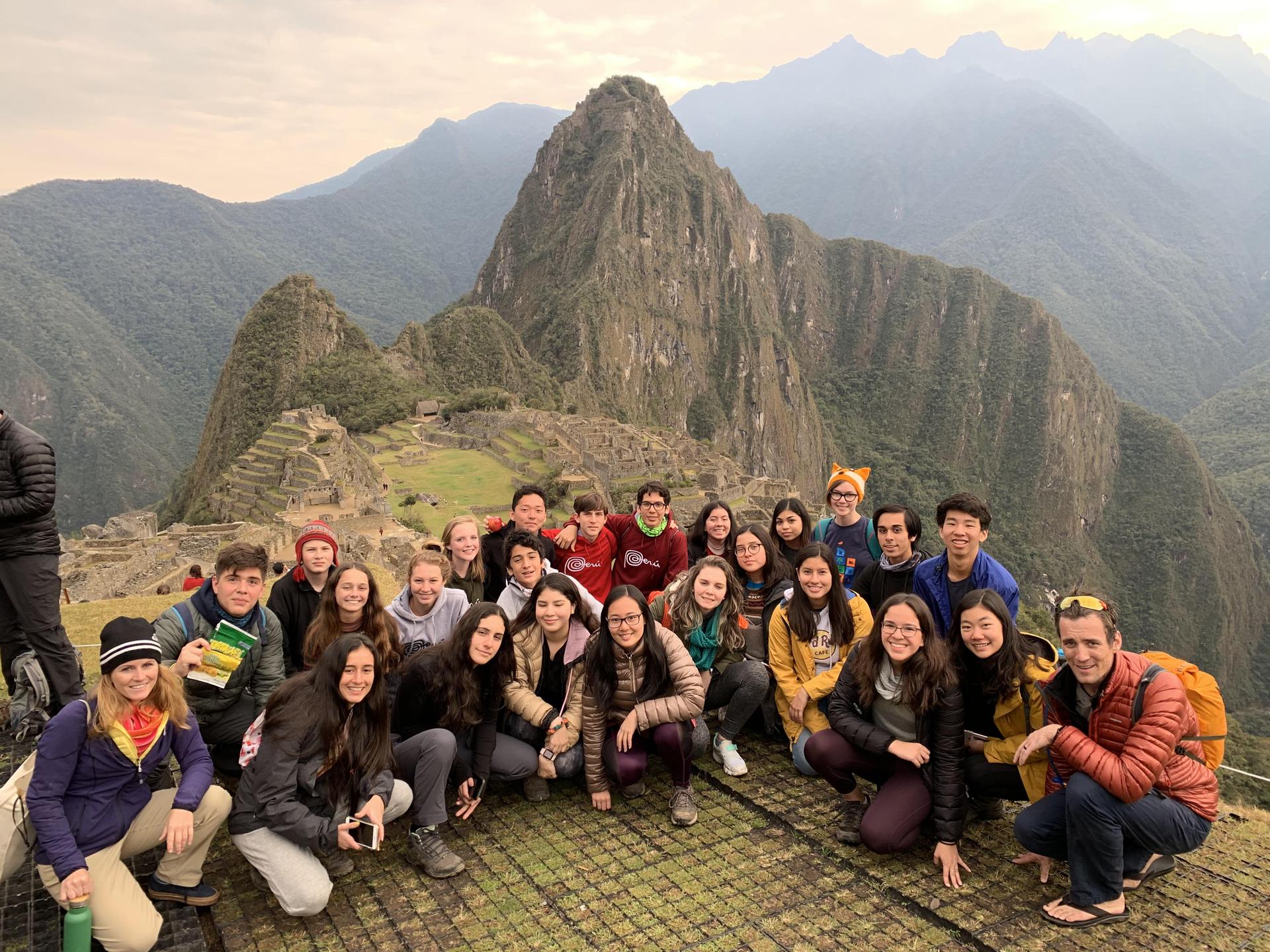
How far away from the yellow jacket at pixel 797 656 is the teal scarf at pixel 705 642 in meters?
0.34

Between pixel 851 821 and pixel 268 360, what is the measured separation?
5489 cm

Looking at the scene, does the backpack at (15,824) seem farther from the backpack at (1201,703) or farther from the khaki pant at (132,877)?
the backpack at (1201,703)

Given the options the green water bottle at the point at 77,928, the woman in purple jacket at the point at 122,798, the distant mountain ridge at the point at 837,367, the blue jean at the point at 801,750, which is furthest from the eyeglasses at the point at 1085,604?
the distant mountain ridge at the point at 837,367

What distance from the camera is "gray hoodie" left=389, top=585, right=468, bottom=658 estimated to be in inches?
191

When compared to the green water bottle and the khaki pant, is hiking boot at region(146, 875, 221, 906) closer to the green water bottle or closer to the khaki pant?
the khaki pant

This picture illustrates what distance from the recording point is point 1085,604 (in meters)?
3.66

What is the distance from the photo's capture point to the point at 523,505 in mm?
5797

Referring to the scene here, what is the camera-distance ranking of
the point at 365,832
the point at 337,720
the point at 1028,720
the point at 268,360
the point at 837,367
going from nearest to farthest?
the point at 337,720, the point at 365,832, the point at 1028,720, the point at 268,360, the point at 837,367

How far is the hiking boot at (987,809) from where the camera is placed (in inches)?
179

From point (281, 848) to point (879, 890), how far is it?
9.46ft

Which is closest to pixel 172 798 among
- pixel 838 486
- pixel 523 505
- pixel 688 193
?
pixel 523 505

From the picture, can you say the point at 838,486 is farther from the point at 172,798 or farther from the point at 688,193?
the point at 688,193

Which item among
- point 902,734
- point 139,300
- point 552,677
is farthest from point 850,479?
point 139,300

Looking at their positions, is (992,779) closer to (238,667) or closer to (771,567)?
(771,567)
